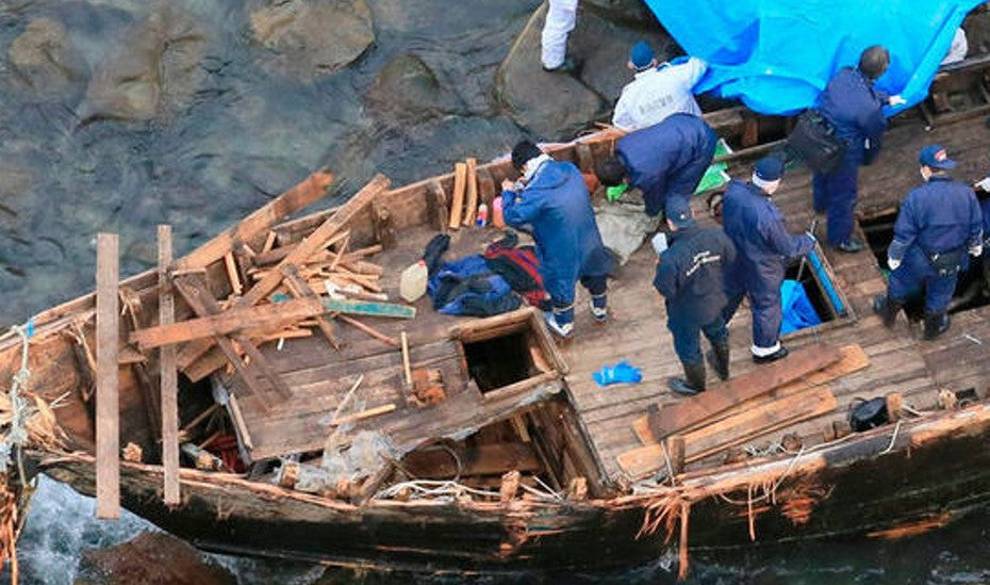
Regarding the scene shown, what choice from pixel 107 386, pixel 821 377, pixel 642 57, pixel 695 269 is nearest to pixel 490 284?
pixel 695 269

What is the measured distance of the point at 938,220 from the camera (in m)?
11.4

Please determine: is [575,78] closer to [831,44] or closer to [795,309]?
[831,44]

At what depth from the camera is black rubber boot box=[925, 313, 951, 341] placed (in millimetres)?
12172

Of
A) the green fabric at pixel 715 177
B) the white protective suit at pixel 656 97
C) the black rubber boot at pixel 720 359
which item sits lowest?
the black rubber boot at pixel 720 359

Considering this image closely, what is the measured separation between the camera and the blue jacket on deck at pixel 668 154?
39.5ft

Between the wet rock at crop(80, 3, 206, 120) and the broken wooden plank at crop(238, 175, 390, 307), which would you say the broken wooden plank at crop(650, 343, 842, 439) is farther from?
the wet rock at crop(80, 3, 206, 120)

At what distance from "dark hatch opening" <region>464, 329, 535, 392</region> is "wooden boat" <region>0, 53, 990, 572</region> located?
0.07ft

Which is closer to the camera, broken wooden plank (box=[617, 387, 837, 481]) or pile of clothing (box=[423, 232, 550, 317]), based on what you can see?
broken wooden plank (box=[617, 387, 837, 481])

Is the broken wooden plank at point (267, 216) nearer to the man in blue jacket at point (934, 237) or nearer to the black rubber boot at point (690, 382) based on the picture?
the black rubber boot at point (690, 382)

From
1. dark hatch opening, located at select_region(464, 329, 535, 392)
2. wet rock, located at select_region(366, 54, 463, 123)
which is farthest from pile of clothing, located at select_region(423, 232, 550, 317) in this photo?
wet rock, located at select_region(366, 54, 463, 123)

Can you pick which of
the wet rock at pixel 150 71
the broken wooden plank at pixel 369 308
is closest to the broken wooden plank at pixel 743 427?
the broken wooden plank at pixel 369 308

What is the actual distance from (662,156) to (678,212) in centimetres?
100

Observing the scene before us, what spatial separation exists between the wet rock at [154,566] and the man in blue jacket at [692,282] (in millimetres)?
4763

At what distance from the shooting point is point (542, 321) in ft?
39.9
